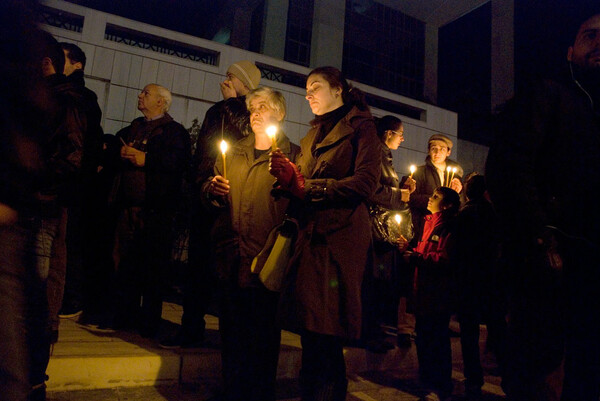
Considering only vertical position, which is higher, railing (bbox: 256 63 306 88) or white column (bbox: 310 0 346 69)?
white column (bbox: 310 0 346 69)

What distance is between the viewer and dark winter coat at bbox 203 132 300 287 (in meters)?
2.66

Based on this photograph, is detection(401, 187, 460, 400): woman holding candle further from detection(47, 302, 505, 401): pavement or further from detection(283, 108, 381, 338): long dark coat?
detection(283, 108, 381, 338): long dark coat

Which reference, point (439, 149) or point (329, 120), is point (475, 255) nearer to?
point (439, 149)

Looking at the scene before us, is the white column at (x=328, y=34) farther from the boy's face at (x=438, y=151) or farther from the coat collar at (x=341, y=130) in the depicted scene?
the coat collar at (x=341, y=130)

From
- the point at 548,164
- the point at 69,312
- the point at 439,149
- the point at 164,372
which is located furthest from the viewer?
the point at 439,149

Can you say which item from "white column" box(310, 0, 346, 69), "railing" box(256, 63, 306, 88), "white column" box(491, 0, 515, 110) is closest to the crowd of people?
"railing" box(256, 63, 306, 88)

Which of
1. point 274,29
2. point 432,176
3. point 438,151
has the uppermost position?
point 274,29

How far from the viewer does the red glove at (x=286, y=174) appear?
2.31 metres

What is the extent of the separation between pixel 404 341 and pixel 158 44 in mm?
6799

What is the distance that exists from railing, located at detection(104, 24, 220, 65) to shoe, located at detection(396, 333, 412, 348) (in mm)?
5935

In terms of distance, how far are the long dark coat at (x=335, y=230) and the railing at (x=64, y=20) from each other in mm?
6235

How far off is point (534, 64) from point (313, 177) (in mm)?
12187

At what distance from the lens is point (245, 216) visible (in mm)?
2703

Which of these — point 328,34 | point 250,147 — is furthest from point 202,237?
point 328,34
